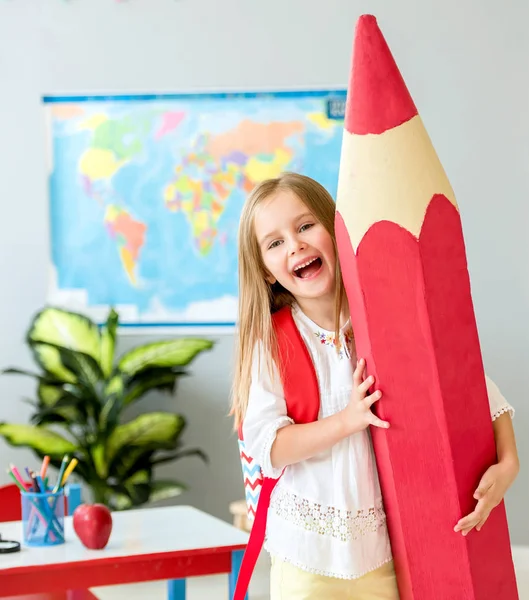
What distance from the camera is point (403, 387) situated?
1286mm

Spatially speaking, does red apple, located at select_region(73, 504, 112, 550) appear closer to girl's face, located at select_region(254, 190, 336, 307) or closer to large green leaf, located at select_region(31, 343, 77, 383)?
girl's face, located at select_region(254, 190, 336, 307)

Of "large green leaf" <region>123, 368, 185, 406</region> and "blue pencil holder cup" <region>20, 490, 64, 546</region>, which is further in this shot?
"large green leaf" <region>123, 368, 185, 406</region>

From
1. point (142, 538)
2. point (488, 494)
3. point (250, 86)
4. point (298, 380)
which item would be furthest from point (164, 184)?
point (488, 494)

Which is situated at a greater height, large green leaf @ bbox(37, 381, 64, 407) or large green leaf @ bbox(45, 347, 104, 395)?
large green leaf @ bbox(45, 347, 104, 395)

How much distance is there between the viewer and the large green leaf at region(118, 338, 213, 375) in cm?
374

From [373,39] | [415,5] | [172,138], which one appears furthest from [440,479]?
[415,5]

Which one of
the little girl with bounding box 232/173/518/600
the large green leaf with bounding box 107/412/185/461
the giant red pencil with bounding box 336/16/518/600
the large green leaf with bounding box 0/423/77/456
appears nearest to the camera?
the giant red pencil with bounding box 336/16/518/600

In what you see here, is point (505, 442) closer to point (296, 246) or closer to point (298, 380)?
point (298, 380)

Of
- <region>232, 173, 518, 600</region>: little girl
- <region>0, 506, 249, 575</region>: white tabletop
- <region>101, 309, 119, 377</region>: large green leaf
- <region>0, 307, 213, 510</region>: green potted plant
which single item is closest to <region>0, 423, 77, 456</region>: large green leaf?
<region>0, 307, 213, 510</region>: green potted plant

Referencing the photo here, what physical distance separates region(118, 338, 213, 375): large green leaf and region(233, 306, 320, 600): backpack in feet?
7.40

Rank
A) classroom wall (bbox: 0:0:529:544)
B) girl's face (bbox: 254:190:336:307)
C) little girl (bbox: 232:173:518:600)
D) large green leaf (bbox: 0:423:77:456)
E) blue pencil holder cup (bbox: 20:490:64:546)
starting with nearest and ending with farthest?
1. little girl (bbox: 232:173:518:600)
2. girl's face (bbox: 254:190:336:307)
3. blue pencil holder cup (bbox: 20:490:64:546)
4. large green leaf (bbox: 0:423:77:456)
5. classroom wall (bbox: 0:0:529:544)

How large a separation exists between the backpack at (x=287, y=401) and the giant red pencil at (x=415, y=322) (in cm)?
15

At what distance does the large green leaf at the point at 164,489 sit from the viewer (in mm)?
3674

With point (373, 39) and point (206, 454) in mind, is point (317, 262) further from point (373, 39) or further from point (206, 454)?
point (206, 454)
